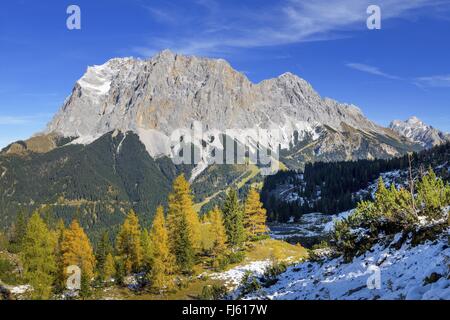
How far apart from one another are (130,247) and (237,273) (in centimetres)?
1817

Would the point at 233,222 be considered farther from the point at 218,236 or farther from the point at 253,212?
the point at 253,212

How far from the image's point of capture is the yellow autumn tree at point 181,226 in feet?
186

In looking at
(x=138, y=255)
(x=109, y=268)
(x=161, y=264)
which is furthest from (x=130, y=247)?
(x=161, y=264)

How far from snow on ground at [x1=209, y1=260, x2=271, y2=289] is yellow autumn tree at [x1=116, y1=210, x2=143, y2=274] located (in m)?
13.0

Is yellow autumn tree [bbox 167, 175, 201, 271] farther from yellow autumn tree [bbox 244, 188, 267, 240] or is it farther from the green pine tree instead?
yellow autumn tree [bbox 244, 188, 267, 240]

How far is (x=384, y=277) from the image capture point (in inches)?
754

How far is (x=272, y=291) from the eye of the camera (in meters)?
27.0

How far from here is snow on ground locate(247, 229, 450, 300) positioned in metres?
15.6

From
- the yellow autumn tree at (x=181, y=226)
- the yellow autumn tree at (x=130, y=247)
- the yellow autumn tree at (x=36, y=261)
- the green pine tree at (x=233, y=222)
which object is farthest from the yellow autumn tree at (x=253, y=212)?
the yellow autumn tree at (x=36, y=261)

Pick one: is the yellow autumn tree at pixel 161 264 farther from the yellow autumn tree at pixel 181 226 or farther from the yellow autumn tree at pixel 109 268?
the yellow autumn tree at pixel 109 268

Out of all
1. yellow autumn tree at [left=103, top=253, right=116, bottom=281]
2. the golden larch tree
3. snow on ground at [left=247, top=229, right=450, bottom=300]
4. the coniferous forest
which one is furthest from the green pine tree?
snow on ground at [left=247, top=229, right=450, bottom=300]
